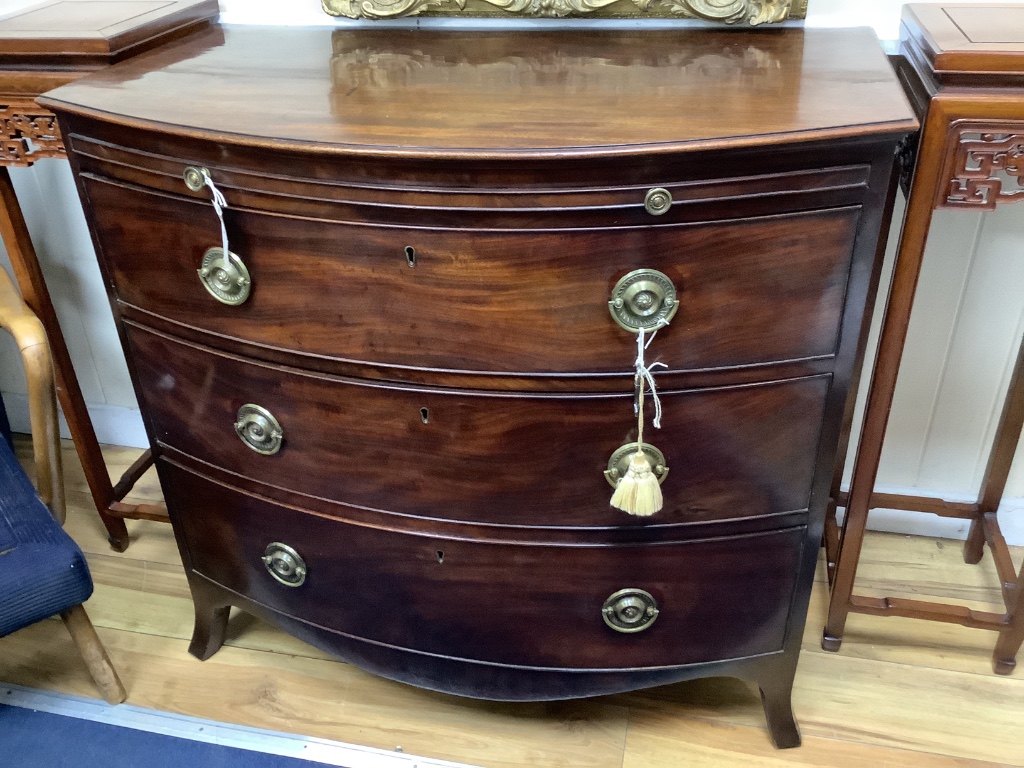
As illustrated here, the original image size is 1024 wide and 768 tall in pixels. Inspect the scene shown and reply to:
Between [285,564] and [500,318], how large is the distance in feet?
1.74

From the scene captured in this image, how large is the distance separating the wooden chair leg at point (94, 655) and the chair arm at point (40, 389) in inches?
6.0

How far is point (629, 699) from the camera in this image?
4.57ft

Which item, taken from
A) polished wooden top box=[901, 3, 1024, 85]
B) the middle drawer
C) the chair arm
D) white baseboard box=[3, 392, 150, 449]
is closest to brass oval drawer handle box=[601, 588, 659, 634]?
the middle drawer

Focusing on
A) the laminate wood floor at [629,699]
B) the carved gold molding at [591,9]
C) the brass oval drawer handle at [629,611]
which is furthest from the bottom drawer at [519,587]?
the carved gold molding at [591,9]

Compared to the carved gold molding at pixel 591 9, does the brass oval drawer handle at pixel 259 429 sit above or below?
below

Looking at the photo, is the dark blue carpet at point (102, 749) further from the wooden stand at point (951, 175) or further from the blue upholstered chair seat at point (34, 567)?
the wooden stand at point (951, 175)

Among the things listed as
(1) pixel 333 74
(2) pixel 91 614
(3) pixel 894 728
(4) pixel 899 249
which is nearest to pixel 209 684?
(2) pixel 91 614

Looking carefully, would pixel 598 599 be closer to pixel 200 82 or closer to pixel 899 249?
pixel 899 249

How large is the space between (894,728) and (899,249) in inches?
29.7

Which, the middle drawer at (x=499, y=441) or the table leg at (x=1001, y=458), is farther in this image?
the table leg at (x=1001, y=458)

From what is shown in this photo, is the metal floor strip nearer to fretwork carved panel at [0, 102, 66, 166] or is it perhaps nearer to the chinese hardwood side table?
the chinese hardwood side table

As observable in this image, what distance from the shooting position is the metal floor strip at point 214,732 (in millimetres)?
1315

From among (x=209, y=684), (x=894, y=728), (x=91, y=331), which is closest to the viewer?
(x=894, y=728)

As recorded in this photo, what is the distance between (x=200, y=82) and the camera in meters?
1.05
